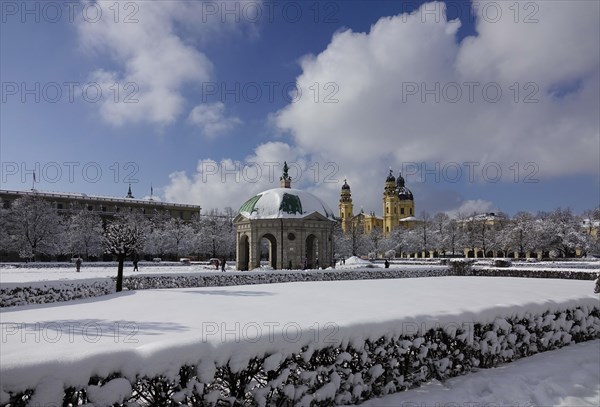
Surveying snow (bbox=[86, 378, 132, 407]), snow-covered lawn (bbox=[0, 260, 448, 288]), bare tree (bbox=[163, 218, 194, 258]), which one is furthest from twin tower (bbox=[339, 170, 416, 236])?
snow (bbox=[86, 378, 132, 407])

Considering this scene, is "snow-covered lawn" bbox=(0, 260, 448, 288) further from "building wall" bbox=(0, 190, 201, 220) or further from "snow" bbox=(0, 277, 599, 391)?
"building wall" bbox=(0, 190, 201, 220)

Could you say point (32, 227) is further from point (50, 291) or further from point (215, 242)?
point (50, 291)

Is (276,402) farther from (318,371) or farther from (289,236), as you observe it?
(289,236)

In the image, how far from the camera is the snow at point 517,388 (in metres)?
6.25

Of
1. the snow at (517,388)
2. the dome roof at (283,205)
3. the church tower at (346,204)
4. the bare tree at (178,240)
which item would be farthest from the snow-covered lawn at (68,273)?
the church tower at (346,204)

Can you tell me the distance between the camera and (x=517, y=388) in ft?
22.1

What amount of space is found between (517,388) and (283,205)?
2765cm

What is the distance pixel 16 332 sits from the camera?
8492 millimetres

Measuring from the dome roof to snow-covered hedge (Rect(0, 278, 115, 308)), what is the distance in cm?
1661

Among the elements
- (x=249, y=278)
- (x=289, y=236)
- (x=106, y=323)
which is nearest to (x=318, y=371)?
(x=106, y=323)

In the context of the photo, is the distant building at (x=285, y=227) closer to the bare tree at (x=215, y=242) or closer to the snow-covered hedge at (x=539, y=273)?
the snow-covered hedge at (x=539, y=273)

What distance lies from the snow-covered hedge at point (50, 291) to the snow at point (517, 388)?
14962 millimetres

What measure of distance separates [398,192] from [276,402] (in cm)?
11828

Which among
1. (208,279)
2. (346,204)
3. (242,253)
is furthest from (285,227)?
(346,204)
